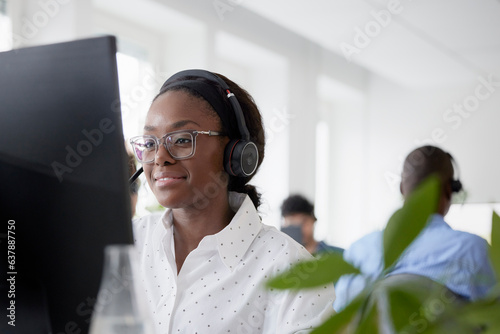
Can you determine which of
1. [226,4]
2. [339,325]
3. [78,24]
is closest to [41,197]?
[339,325]

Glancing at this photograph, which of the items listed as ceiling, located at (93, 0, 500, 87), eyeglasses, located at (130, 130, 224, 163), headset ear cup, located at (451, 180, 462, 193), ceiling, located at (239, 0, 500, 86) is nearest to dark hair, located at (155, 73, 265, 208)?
eyeglasses, located at (130, 130, 224, 163)

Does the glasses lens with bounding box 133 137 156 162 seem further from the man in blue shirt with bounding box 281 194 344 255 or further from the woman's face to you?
the man in blue shirt with bounding box 281 194 344 255

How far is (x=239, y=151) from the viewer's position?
4.37ft

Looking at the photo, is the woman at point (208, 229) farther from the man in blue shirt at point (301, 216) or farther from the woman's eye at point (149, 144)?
the man in blue shirt at point (301, 216)

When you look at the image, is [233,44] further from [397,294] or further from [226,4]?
[397,294]

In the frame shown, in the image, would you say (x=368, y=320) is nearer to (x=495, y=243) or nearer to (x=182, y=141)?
(x=495, y=243)

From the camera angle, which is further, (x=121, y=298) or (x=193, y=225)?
(x=193, y=225)

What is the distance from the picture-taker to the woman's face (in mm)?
1276

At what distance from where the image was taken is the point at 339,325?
26 cm

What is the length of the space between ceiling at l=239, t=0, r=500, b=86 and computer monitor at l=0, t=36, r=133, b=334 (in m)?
4.10

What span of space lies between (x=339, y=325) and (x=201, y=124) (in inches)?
43.7

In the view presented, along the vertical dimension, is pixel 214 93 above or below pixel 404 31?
below

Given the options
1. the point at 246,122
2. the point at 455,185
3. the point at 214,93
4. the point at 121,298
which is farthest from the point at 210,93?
the point at 455,185

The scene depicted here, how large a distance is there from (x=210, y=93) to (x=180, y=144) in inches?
5.8
